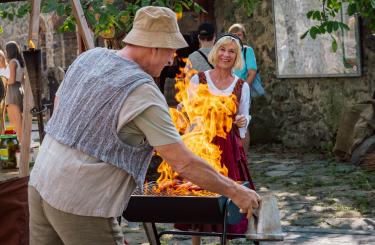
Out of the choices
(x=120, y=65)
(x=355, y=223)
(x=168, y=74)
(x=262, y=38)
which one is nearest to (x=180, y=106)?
(x=355, y=223)

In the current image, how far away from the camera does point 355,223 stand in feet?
22.4

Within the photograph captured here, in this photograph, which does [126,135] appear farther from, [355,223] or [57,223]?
[355,223]

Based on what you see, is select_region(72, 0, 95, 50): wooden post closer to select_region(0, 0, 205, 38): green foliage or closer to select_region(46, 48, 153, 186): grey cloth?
select_region(0, 0, 205, 38): green foliage

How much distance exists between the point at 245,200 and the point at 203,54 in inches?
163

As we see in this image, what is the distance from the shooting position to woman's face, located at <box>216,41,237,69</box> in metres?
6.02

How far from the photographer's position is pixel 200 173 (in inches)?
130

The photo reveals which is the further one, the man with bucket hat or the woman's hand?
the woman's hand

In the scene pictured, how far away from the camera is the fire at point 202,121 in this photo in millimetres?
5336

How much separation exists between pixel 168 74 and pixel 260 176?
7.97ft

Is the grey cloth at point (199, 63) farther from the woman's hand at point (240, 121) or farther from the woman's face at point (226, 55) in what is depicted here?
the woman's hand at point (240, 121)

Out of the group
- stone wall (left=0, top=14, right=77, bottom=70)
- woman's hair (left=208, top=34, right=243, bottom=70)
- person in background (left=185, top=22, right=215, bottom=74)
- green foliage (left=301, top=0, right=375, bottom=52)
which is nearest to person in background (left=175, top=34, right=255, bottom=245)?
woman's hair (left=208, top=34, right=243, bottom=70)

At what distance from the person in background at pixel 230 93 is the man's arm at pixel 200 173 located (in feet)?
7.07

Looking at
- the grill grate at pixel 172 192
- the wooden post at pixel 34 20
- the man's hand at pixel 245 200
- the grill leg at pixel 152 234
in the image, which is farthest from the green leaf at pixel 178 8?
the man's hand at pixel 245 200

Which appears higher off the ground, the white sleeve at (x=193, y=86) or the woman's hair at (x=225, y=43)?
the woman's hair at (x=225, y=43)
